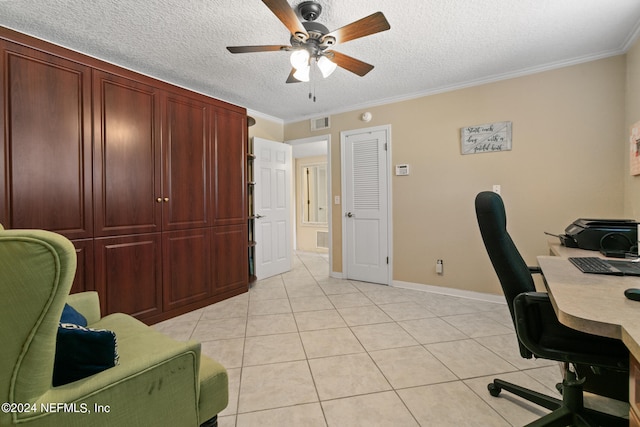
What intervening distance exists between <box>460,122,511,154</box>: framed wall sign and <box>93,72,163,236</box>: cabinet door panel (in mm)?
3137

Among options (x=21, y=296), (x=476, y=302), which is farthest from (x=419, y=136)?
(x=21, y=296)

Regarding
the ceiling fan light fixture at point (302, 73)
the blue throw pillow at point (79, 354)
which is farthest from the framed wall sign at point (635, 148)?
the blue throw pillow at point (79, 354)

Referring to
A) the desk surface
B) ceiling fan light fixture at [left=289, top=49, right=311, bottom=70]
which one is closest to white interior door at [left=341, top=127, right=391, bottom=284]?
ceiling fan light fixture at [left=289, top=49, right=311, bottom=70]

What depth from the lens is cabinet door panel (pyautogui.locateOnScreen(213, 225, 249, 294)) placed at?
3.02 metres

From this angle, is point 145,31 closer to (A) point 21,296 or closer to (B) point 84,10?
(B) point 84,10

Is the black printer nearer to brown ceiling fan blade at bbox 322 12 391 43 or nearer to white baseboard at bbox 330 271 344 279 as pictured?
brown ceiling fan blade at bbox 322 12 391 43

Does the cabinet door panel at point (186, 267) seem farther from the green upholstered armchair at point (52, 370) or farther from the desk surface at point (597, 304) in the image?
the desk surface at point (597, 304)

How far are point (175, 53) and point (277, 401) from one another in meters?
2.75

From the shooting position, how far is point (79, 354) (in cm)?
81

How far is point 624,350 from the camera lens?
A: 39.2 inches

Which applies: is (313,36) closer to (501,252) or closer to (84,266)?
(501,252)

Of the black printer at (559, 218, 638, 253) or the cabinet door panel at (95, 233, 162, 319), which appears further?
the cabinet door panel at (95, 233, 162, 319)

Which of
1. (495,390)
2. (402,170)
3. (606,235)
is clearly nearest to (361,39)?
(402,170)

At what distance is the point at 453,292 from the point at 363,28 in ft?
9.27
